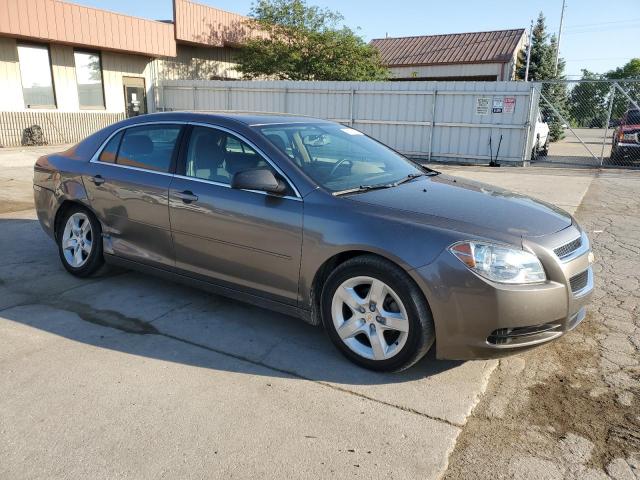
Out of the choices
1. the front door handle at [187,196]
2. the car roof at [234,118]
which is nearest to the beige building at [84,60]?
the car roof at [234,118]

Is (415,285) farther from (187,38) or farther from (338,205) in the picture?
(187,38)

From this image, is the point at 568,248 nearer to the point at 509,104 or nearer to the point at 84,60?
the point at 509,104

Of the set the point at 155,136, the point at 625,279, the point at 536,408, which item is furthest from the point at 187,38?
the point at 536,408

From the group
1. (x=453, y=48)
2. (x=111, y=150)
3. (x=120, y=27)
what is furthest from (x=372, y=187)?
(x=453, y=48)

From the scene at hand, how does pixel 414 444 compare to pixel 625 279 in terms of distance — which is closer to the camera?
pixel 414 444

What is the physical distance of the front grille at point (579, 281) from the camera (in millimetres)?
3094

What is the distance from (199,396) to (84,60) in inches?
739

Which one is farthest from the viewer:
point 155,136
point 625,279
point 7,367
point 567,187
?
point 567,187

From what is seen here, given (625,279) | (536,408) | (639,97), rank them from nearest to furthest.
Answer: (536,408), (625,279), (639,97)

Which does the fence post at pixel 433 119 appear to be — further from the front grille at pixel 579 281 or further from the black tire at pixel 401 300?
the black tire at pixel 401 300

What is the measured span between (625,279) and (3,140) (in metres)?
17.5

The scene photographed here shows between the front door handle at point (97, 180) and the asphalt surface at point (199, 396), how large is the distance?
3.22ft

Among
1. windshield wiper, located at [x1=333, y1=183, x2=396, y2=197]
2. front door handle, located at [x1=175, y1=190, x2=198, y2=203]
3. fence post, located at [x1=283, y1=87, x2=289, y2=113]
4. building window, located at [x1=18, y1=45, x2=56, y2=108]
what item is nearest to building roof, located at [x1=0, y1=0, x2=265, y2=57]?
building window, located at [x1=18, y1=45, x2=56, y2=108]

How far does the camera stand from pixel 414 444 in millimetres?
2584
